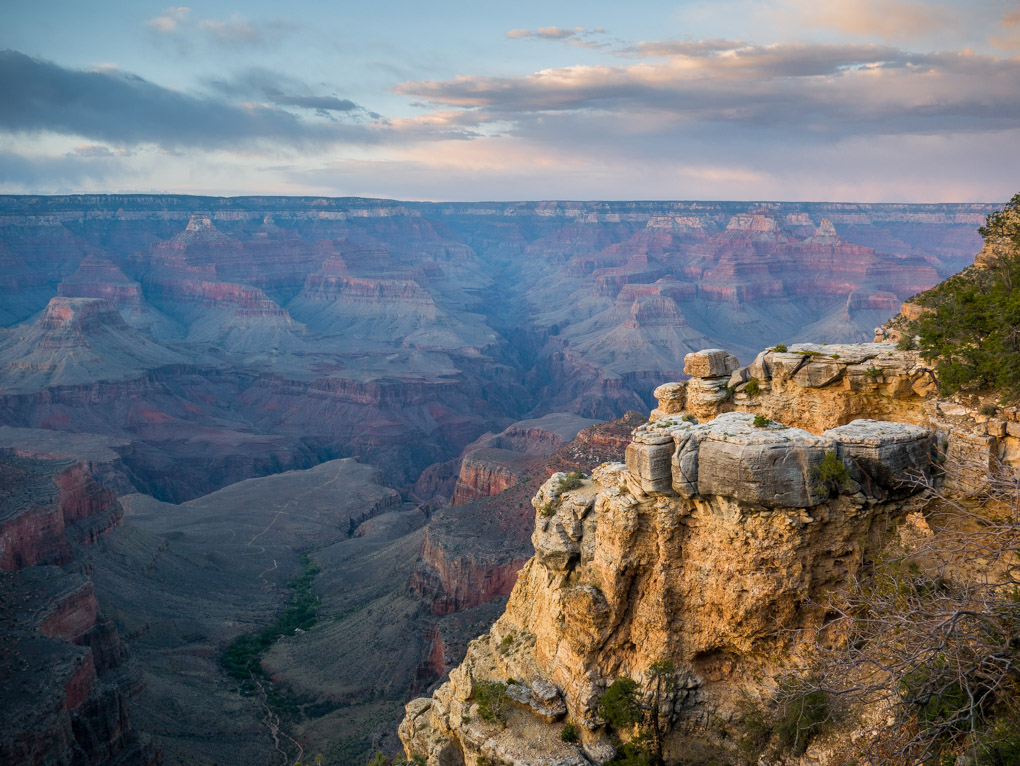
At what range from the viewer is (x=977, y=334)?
887 inches

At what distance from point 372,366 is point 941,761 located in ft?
547

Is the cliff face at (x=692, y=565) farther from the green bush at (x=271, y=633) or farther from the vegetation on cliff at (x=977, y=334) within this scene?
the green bush at (x=271, y=633)

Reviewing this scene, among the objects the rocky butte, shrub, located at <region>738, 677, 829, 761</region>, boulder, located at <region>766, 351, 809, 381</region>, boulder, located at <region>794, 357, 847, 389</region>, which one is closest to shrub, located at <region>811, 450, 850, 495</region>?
the rocky butte

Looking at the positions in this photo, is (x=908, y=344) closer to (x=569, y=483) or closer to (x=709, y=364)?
(x=709, y=364)

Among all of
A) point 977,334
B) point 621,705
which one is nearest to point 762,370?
point 977,334

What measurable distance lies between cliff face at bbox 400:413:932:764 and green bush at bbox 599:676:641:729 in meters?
0.39

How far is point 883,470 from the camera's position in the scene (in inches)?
736

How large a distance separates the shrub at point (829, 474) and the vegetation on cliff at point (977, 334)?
191 inches

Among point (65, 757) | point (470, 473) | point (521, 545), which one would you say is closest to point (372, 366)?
point (470, 473)

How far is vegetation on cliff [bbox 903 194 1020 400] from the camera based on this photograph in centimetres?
2020

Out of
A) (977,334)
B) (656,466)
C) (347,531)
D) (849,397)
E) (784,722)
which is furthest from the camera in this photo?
(347,531)

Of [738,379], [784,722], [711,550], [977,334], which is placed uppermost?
[977,334]

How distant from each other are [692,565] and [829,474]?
4041 millimetres

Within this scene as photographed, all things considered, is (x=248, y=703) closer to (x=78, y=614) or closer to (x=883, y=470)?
(x=78, y=614)
